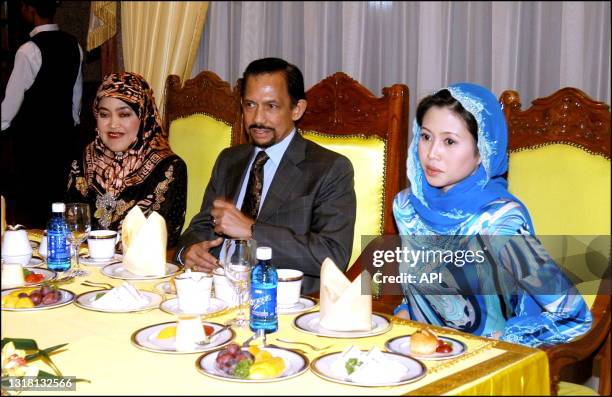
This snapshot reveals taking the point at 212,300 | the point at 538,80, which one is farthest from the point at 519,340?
the point at 538,80

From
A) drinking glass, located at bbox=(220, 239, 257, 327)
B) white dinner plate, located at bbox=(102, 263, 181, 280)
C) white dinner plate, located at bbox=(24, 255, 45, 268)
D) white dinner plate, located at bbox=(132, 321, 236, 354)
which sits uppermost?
drinking glass, located at bbox=(220, 239, 257, 327)

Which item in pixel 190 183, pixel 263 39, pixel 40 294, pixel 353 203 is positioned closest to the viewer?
pixel 40 294

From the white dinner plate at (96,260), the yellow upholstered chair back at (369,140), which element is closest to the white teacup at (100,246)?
the white dinner plate at (96,260)

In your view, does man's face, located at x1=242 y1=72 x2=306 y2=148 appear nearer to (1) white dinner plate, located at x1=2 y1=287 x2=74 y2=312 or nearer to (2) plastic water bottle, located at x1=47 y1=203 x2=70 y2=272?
(2) plastic water bottle, located at x1=47 y1=203 x2=70 y2=272

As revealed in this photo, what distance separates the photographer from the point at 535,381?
144 centimetres

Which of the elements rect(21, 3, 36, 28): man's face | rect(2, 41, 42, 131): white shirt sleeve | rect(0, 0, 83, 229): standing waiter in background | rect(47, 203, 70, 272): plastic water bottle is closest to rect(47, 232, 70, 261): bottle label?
rect(47, 203, 70, 272): plastic water bottle

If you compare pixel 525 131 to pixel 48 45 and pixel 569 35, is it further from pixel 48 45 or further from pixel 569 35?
pixel 48 45

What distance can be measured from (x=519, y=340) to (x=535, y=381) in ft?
1.14

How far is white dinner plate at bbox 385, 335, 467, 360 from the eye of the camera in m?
1.42

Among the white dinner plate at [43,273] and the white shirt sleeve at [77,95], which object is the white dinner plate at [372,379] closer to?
the white dinner plate at [43,273]

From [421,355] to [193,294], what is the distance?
1.85 feet

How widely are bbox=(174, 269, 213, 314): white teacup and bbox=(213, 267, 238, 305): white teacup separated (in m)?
0.07

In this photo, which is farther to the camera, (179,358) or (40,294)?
(40,294)

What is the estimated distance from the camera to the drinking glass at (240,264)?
5.34ft
